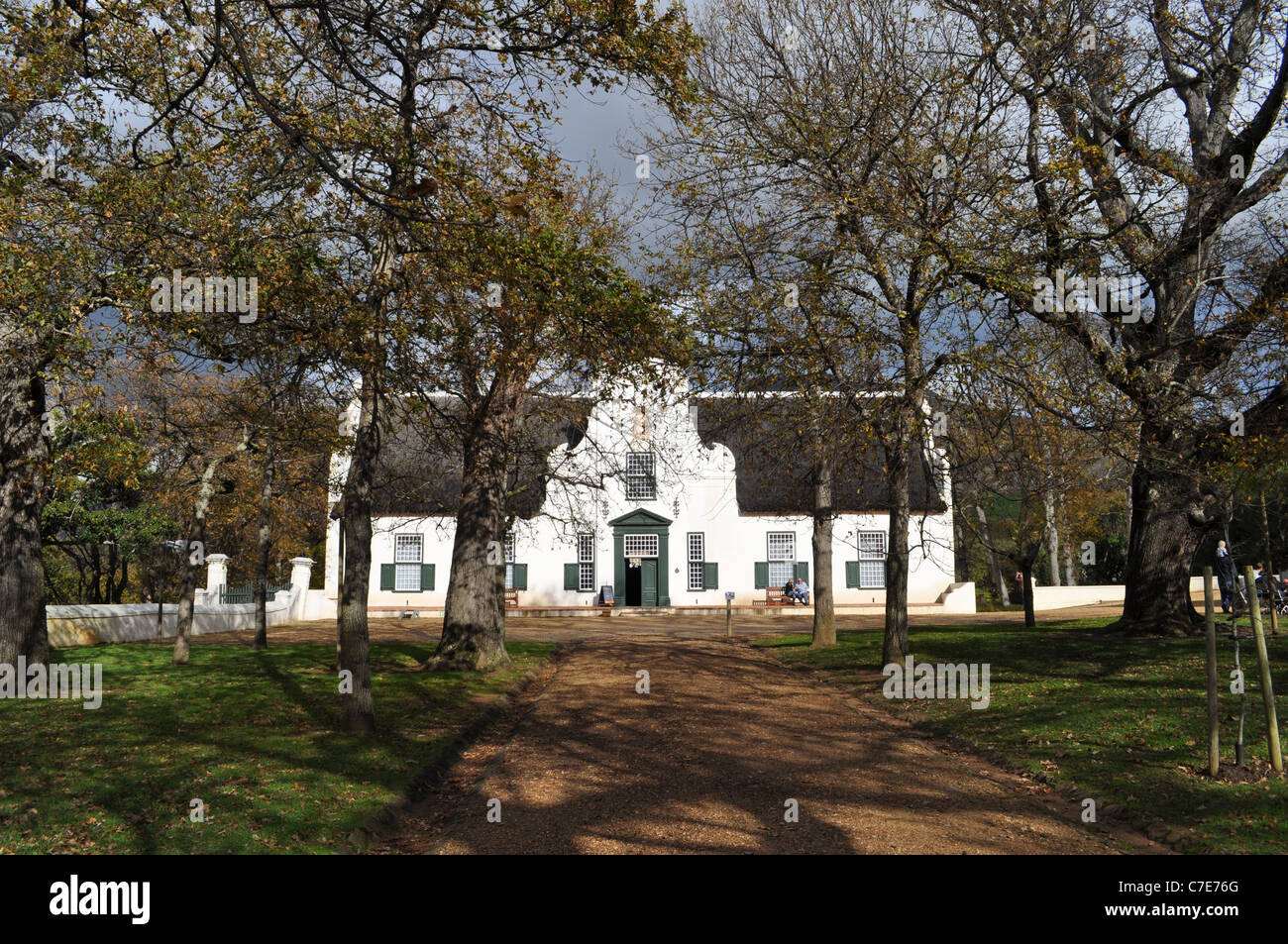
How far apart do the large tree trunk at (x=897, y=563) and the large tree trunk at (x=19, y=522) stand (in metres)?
13.2

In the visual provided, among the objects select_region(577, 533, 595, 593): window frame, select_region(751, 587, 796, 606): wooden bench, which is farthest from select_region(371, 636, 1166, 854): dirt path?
select_region(577, 533, 595, 593): window frame

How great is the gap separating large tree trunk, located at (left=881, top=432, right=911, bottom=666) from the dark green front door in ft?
74.4

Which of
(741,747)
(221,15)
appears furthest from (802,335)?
(221,15)

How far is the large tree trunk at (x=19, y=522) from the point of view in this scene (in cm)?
1350

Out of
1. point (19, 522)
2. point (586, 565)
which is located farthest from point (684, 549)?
point (19, 522)

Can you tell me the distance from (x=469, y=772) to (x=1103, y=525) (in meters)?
45.3

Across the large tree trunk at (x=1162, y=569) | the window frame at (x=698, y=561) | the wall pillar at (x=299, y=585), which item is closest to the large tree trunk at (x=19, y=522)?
the large tree trunk at (x=1162, y=569)

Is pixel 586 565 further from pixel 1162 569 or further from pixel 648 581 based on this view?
pixel 1162 569

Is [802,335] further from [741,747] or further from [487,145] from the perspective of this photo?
[741,747]

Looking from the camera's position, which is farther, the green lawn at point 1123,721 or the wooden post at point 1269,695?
the wooden post at point 1269,695

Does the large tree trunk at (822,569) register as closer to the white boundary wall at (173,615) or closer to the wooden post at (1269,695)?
the wooden post at (1269,695)

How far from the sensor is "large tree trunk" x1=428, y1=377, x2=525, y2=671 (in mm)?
16797

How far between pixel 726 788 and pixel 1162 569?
12.4 metres

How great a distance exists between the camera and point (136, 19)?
802 cm
